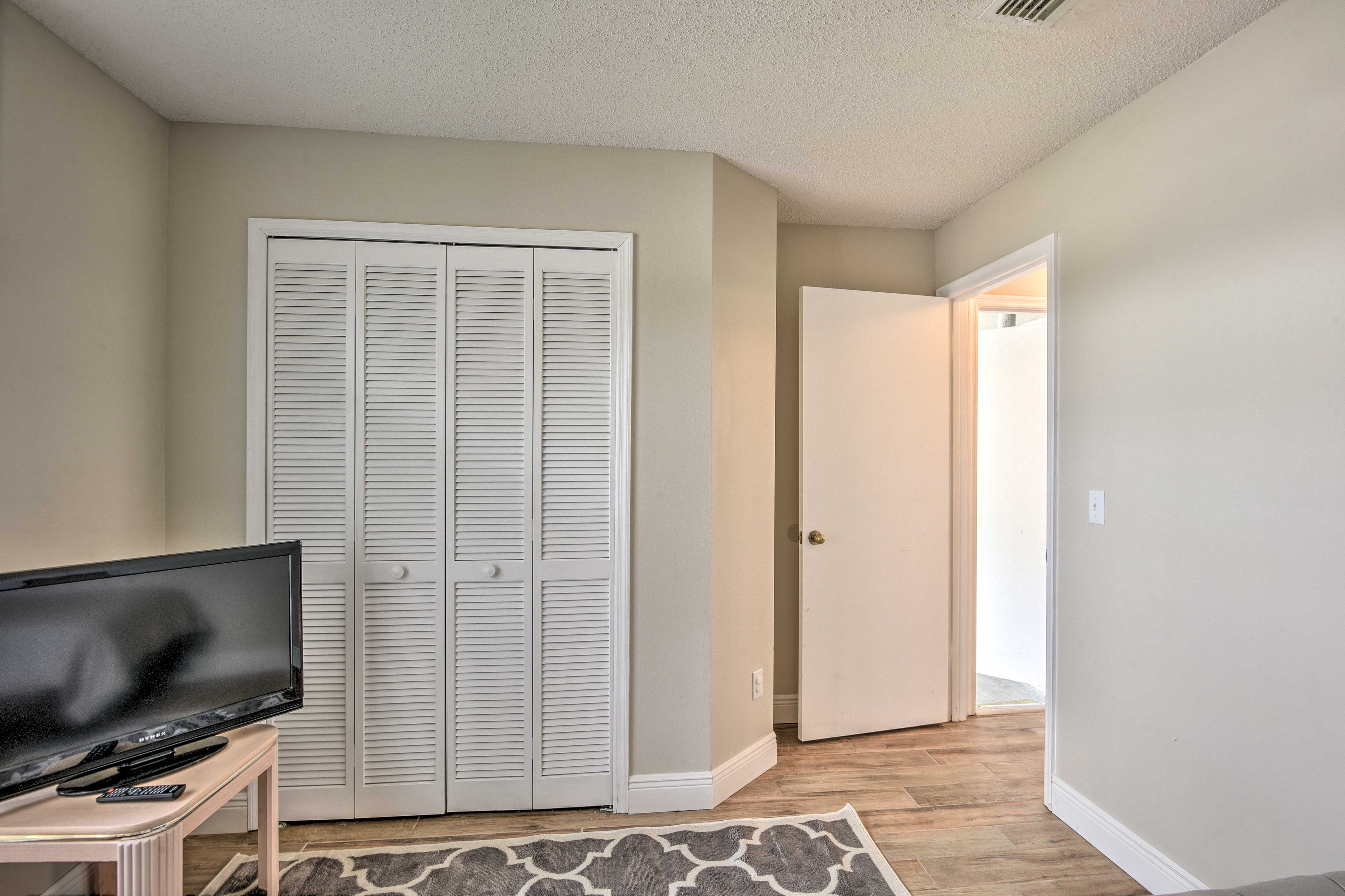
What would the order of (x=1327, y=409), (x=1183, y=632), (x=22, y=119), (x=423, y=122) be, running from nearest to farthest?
(x=1327, y=409) → (x=22, y=119) → (x=1183, y=632) → (x=423, y=122)

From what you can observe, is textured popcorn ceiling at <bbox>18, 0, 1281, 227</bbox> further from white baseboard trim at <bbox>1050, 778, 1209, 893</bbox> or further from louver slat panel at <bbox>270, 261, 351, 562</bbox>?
white baseboard trim at <bbox>1050, 778, 1209, 893</bbox>

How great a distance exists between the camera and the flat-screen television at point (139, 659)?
1473 millimetres

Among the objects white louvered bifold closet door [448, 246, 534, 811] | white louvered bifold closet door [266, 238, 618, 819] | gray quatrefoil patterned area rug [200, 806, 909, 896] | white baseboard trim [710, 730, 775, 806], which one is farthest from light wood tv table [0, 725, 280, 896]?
white baseboard trim [710, 730, 775, 806]

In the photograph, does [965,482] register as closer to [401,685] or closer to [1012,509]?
[1012,509]

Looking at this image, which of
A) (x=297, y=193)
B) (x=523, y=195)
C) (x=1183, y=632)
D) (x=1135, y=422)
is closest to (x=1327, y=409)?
(x=1135, y=422)

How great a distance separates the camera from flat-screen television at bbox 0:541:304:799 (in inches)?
58.0

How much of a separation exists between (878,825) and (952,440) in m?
1.80

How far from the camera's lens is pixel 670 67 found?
6.19ft

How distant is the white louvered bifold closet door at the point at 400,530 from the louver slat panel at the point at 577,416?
0.38 m

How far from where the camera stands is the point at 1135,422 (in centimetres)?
205

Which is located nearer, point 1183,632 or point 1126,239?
point 1183,632

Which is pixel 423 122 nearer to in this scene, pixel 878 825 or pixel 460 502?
pixel 460 502

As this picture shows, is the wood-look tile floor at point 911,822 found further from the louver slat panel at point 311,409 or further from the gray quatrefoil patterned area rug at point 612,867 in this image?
the louver slat panel at point 311,409

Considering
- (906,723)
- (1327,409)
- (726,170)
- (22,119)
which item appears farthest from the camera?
(906,723)
